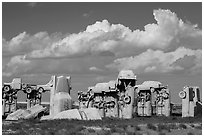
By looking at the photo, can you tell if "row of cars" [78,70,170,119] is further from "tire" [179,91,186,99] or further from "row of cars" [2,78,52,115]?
"row of cars" [2,78,52,115]

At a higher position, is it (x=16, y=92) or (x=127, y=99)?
(x=16, y=92)

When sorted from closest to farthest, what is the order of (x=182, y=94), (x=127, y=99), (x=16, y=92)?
(x=127, y=99), (x=182, y=94), (x=16, y=92)

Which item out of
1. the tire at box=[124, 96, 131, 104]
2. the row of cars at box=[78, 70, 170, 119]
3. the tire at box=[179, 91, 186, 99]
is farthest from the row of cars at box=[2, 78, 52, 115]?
the tire at box=[179, 91, 186, 99]

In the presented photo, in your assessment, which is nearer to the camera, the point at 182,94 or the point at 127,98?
the point at 127,98

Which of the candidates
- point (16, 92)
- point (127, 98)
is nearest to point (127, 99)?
point (127, 98)

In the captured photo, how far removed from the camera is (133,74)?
108 feet

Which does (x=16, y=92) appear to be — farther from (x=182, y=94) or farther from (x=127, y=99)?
(x=182, y=94)

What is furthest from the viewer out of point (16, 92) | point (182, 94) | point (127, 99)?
point (16, 92)

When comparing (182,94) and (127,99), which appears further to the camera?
(182,94)

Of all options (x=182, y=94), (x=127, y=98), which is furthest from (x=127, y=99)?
(x=182, y=94)

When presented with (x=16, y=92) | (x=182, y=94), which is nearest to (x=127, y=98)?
(x=182, y=94)

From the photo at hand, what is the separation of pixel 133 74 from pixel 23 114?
34.9 ft

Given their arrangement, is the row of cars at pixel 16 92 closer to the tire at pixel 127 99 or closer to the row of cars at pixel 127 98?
the row of cars at pixel 127 98

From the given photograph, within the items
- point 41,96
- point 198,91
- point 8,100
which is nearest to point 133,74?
point 198,91
